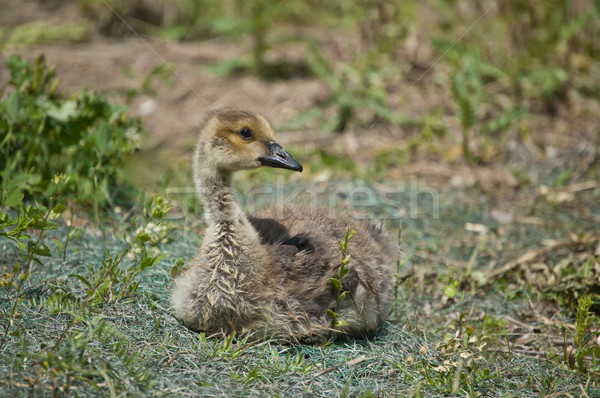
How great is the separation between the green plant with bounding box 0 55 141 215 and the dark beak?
4.54 ft

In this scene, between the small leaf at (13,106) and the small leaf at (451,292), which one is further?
the small leaf at (13,106)

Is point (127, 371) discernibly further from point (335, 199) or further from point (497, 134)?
point (497, 134)

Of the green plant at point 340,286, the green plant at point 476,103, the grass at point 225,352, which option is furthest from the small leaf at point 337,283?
the green plant at point 476,103

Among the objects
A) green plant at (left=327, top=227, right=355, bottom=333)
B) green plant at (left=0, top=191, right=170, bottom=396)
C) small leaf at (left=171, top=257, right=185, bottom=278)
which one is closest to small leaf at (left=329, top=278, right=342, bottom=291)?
green plant at (left=327, top=227, right=355, bottom=333)

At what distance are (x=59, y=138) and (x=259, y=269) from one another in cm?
225

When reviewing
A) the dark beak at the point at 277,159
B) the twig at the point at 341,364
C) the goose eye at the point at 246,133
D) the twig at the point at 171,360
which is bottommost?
the twig at the point at 341,364

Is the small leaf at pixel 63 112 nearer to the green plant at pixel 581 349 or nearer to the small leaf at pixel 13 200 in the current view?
the small leaf at pixel 13 200

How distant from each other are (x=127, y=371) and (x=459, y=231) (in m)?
3.26

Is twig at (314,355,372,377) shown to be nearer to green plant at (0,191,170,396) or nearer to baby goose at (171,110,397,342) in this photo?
baby goose at (171,110,397,342)

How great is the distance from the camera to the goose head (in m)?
3.17

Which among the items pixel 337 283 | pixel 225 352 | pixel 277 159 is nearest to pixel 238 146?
pixel 277 159

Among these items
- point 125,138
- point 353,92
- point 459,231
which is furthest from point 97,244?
point 353,92

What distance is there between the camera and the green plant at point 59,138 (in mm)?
4012

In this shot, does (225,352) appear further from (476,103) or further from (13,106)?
(476,103)
